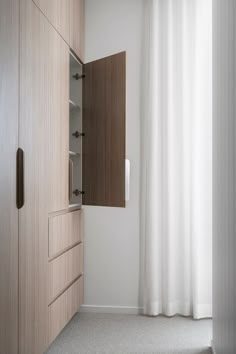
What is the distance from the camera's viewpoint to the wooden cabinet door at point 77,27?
3266 millimetres

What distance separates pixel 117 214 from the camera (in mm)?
3734

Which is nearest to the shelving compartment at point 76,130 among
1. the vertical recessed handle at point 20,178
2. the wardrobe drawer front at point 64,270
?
the wardrobe drawer front at point 64,270

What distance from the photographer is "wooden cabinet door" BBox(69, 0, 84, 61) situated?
10.7 ft

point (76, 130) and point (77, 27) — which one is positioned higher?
point (77, 27)

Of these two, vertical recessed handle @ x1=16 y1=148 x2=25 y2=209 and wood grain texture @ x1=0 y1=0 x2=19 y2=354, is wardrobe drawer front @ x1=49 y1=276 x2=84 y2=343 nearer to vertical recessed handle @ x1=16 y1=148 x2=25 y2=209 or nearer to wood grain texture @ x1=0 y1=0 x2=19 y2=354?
wood grain texture @ x1=0 y1=0 x2=19 y2=354

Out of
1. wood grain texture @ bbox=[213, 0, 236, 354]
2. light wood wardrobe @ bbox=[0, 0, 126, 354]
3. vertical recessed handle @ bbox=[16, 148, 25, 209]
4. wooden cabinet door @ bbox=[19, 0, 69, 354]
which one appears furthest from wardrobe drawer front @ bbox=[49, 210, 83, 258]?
wood grain texture @ bbox=[213, 0, 236, 354]

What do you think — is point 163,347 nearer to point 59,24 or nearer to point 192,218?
point 192,218

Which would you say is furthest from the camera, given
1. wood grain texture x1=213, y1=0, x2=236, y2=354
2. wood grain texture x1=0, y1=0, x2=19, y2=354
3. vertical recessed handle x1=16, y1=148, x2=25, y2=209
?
vertical recessed handle x1=16, y1=148, x2=25, y2=209

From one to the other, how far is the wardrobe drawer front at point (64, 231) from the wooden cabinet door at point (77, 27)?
4.02 feet

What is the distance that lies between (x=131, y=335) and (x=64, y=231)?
866 mm

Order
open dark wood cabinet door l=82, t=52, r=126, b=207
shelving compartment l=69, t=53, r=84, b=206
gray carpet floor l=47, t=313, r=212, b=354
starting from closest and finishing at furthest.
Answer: gray carpet floor l=47, t=313, r=212, b=354 < open dark wood cabinet door l=82, t=52, r=126, b=207 < shelving compartment l=69, t=53, r=84, b=206

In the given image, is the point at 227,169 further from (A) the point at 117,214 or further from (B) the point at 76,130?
(A) the point at 117,214

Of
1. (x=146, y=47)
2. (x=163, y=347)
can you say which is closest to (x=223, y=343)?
(x=163, y=347)

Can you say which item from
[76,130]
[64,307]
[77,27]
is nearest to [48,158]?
[76,130]
